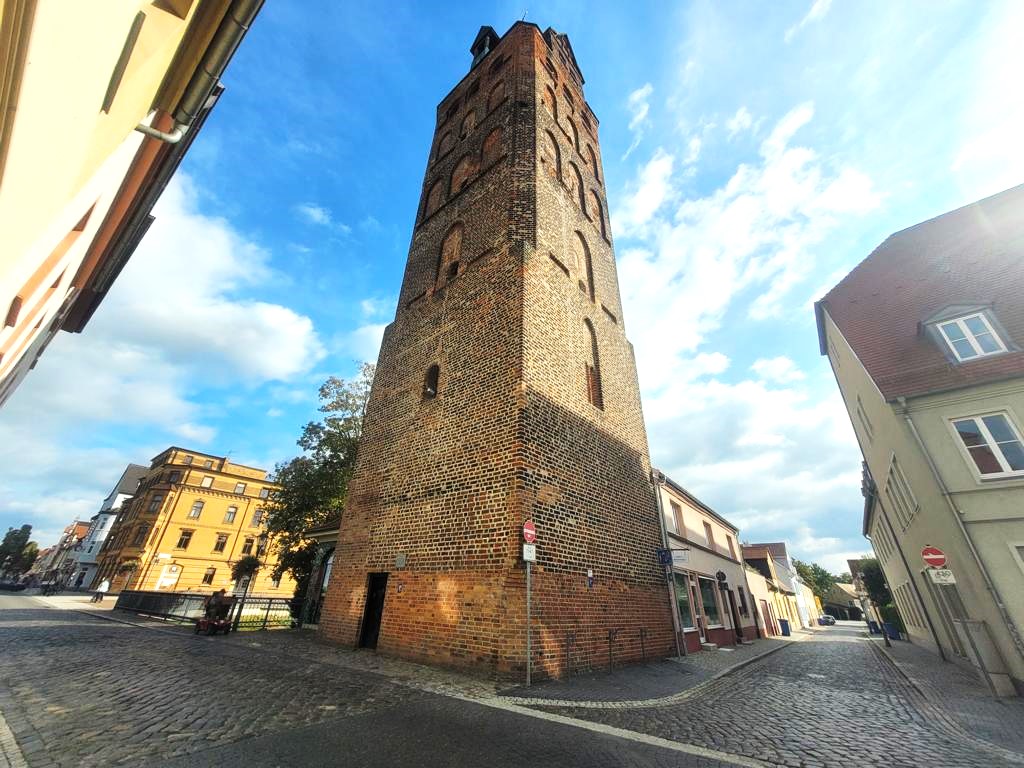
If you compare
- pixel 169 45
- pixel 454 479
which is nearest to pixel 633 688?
pixel 454 479

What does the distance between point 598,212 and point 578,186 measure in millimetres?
1384

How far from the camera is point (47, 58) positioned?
62.3 inches

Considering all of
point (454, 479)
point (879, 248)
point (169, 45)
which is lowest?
point (454, 479)

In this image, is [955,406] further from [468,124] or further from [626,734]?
[468,124]

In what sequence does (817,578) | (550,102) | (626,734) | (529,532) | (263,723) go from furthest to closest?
1. (817,578)
2. (550,102)
3. (529,532)
4. (626,734)
5. (263,723)

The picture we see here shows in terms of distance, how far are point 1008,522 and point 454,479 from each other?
447 inches

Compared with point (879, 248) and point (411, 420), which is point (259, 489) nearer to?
point (411, 420)

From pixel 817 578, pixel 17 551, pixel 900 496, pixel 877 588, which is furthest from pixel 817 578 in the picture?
pixel 17 551

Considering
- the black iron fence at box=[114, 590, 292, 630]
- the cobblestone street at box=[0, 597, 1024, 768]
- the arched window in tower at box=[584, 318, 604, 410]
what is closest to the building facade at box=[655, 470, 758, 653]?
the arched window in tower at box=[584, 318, 604, 410]

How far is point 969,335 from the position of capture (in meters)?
10.4

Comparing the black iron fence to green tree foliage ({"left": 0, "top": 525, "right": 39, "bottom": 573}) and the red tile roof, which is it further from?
green tree foliage ({"left": 0, "top": 525, "right": 39, "bottom": 573})

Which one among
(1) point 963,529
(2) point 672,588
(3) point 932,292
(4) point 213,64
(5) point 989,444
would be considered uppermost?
(3) point 932,292

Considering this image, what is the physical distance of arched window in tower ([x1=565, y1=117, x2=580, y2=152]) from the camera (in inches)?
694

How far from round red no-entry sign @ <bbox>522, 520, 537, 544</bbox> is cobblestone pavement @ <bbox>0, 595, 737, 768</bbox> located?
96.1 inches
